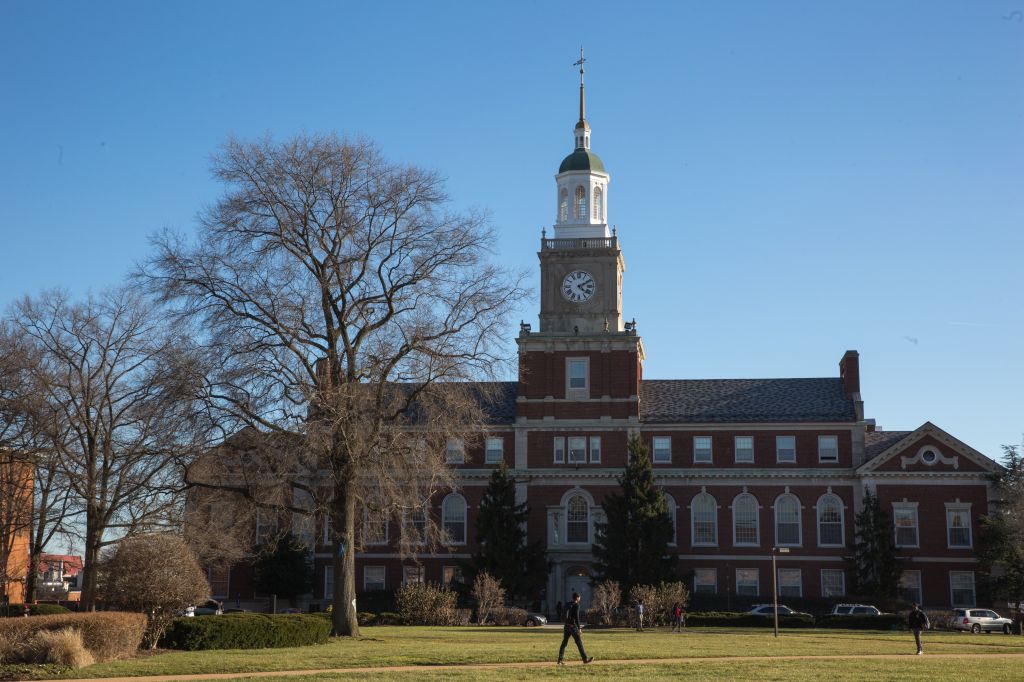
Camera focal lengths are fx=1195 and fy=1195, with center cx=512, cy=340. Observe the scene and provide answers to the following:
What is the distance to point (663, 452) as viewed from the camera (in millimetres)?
70312

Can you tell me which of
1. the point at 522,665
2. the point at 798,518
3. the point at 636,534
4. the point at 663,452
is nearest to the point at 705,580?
the point at 798,518

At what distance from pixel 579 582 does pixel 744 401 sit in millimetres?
14719

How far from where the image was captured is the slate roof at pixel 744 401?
7025 cm

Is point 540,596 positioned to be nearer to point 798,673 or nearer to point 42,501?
point 42,501

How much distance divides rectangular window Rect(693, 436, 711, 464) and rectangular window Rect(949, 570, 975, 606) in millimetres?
14769

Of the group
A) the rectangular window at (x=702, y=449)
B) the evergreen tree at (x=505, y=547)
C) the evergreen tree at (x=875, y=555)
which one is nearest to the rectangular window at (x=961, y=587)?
the evergreen tree at (x=875, y=555)

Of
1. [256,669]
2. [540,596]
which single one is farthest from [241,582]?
[256,669]

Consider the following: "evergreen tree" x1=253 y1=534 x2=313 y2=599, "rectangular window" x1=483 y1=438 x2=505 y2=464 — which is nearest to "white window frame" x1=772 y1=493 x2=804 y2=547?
"rectangular window" x1=483 y1=438 x2=505 y2=464

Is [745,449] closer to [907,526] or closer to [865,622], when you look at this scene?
[907,526]

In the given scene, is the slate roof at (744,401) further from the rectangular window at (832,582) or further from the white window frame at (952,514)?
the rectangular window at (832,582)

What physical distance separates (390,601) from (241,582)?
31.0 ft

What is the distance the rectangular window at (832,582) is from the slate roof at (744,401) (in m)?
8.68

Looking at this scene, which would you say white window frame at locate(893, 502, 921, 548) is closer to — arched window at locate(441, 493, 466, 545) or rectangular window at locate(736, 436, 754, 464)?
rectangular window at locate(736, 436, 754, 464)

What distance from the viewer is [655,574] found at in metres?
62.4
